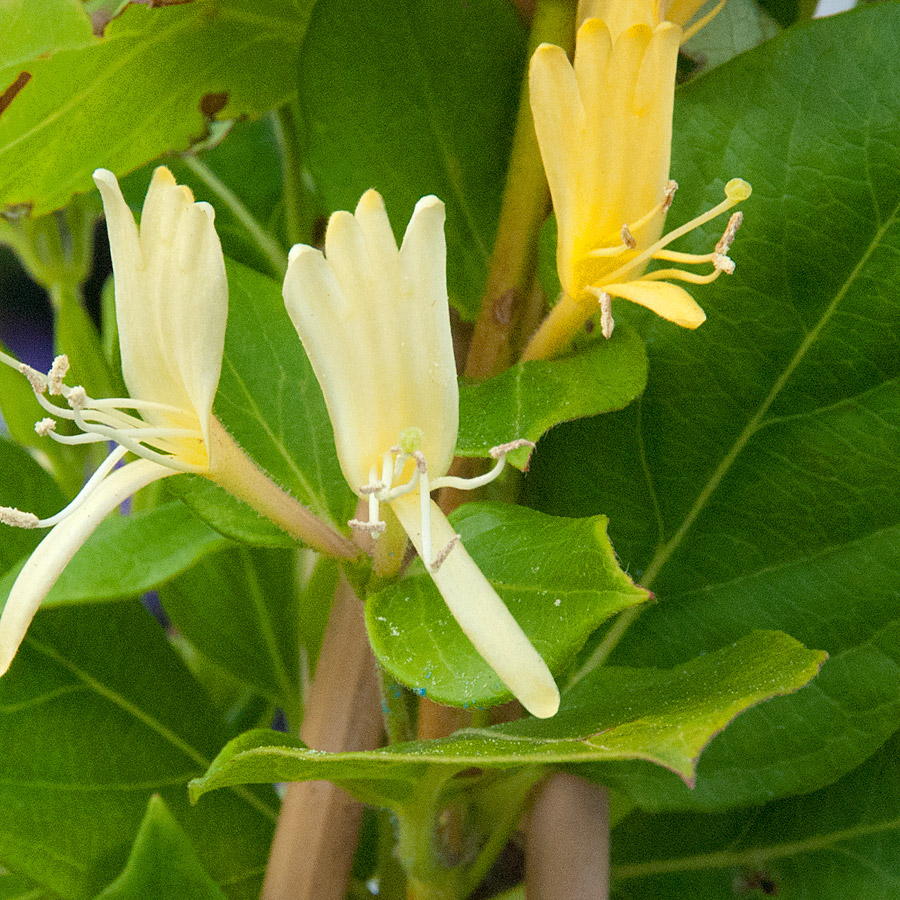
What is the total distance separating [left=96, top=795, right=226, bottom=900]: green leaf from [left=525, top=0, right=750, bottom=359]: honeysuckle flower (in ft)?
0.76

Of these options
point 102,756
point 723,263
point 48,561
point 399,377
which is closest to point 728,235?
point 723,263

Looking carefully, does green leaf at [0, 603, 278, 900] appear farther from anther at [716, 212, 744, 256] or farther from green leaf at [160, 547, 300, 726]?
anther at [716, 212, 744, 256]

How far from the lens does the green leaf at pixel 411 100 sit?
1.29ft

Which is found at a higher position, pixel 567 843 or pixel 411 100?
pixel 411 100

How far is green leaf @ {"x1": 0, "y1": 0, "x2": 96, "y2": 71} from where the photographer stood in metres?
0.37

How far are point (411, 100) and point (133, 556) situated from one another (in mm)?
199

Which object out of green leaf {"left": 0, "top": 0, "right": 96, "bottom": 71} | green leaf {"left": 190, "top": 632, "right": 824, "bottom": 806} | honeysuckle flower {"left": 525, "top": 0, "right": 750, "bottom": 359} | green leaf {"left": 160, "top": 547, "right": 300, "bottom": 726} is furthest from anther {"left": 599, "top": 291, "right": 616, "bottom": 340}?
green leaf {"left": 160, "top": 547, "right": 300, "bottom": 726}

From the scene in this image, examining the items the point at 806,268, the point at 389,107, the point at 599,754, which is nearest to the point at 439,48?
the point at 389,107

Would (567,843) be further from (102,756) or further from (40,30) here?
(40,30)

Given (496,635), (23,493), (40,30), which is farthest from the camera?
(23,493)

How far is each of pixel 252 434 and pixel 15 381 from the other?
302 mm

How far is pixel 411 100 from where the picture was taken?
16.0 inches

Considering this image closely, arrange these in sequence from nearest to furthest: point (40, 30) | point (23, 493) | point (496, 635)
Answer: point (496, 635)
point (40, 30)
point (23, 493)

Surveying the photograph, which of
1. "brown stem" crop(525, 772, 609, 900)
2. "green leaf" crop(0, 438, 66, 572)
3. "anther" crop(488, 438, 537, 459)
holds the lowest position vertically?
"brown stem" crop(525, 772, 609, 900)
